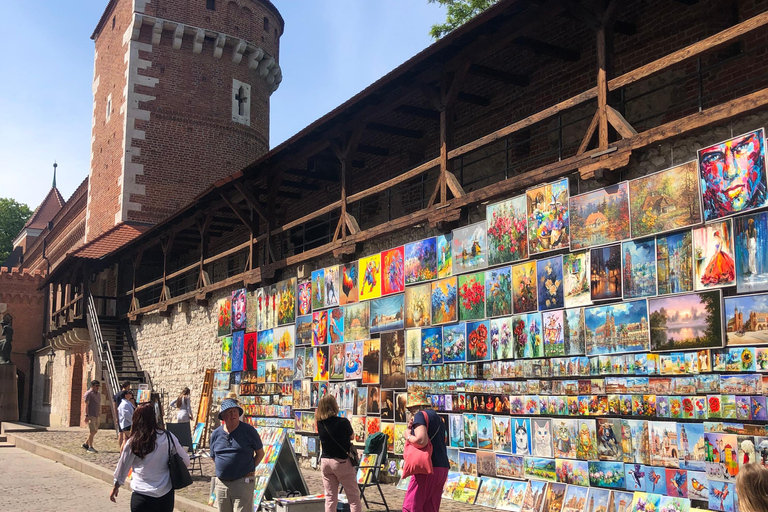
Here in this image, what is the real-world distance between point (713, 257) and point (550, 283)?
2009 millimetres

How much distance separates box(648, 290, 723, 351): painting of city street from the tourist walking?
9.87 feet

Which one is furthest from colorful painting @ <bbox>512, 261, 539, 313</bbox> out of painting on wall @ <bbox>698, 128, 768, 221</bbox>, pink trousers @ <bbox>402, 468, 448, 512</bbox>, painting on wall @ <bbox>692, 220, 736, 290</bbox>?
pink trousers @ <bbox>402, 468, 448, 512</bbox>

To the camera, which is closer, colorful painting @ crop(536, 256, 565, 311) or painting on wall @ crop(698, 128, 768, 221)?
painting on wall @ crop(698, 128, 768, 221)

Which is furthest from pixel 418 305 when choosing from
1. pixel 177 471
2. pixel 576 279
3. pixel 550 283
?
pixel 177 471

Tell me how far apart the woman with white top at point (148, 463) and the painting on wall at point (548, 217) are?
4.66m

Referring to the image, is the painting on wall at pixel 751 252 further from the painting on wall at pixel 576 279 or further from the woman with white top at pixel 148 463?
the woman with white top at pixel 148 463

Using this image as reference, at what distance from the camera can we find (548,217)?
339 inches

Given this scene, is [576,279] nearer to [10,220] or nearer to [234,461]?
[234,461]

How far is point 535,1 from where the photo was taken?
28.4 ft

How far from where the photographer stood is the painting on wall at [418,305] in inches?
414

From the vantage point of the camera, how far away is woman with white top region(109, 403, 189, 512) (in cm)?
550

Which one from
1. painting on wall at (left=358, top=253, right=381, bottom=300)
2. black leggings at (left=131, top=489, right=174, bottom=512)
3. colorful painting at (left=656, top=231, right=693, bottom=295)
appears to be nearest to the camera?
black leggings at (left=131, top=489, right=174, bottom=512)

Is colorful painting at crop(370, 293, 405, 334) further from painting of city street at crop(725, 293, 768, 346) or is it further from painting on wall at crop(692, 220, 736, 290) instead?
painting of city street at crop(725, 293, 768, 346)

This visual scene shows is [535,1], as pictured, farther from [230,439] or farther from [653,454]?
[230,439]
